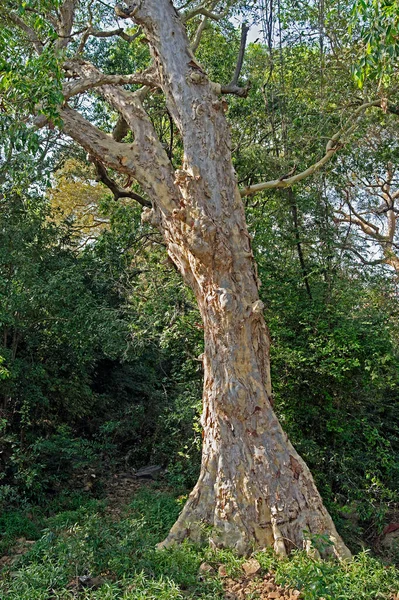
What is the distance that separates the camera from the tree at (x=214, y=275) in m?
4.73

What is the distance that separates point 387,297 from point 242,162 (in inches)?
106

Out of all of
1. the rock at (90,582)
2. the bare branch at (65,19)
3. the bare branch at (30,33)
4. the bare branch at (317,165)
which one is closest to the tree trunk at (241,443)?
the rock at (90,582)

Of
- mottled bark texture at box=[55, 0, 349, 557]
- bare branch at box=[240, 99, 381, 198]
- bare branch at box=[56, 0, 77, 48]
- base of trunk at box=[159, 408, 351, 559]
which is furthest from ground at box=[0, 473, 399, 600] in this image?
bare branch at box=[56, 0, 77, 48]

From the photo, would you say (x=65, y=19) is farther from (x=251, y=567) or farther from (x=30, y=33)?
(x=251, y=567)

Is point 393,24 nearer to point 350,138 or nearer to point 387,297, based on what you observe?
point 350,138

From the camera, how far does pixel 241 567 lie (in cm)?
436

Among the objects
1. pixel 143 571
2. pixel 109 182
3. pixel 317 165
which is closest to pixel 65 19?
pixel 109 182

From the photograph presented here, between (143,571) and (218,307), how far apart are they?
2.21 metres

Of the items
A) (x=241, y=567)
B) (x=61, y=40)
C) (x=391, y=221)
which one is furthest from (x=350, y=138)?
(x=391, y=221)

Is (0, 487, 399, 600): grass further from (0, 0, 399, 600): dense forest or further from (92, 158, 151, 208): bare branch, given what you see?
(92, 158, 151, 208): bare branch

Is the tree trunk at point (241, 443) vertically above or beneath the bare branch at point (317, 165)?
beneath

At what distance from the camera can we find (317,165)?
639 cm

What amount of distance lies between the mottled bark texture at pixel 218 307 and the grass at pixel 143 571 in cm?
27

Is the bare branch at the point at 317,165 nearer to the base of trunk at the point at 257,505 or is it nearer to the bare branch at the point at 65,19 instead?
the base of trunk at the point at 257,505
